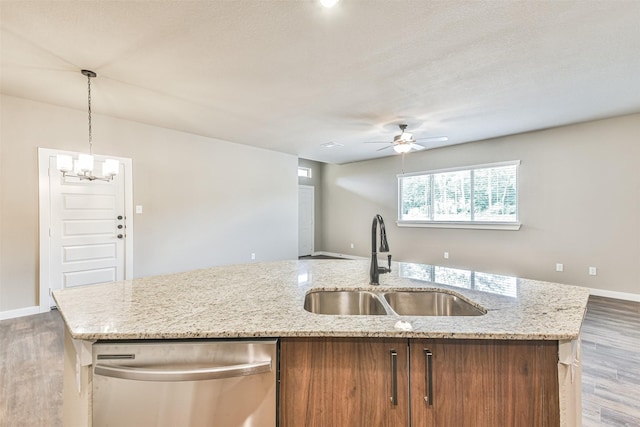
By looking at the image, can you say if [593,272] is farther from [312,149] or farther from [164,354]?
[164,354]

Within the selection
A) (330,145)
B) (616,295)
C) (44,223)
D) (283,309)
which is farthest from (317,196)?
(283,309)

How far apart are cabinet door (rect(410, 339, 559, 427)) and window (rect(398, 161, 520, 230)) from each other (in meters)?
4.82

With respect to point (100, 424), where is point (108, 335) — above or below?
above

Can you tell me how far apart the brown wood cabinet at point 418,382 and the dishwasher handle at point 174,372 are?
0.46 ft

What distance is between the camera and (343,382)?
98 cm

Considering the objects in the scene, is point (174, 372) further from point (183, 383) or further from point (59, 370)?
point (59, 370)

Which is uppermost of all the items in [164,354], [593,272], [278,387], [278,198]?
[278,198]

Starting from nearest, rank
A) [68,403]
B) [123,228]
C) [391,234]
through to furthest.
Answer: [68,403]
[123,228]
[391,234]

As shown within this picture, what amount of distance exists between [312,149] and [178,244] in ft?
10.3

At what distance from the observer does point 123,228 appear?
Result: 13.9ft

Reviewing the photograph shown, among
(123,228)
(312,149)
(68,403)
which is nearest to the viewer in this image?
(68,403)

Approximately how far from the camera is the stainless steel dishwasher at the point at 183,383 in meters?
0.93

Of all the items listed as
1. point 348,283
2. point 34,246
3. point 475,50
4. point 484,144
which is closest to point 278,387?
point 348,283

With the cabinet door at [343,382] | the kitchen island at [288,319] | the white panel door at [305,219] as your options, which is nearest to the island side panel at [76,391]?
the kitchen island at [288,319]
